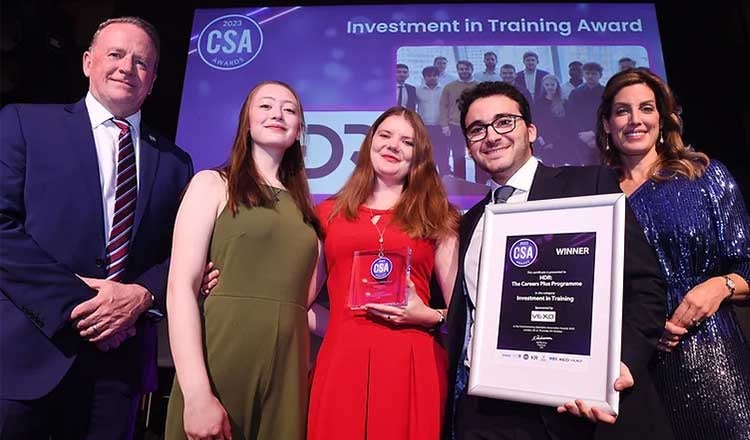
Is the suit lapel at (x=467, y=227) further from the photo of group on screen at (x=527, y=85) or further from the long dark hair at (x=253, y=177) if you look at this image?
the photo of group on screen at (x=527, y=85)

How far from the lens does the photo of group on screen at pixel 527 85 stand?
3.22 meters

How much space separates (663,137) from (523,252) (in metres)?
1.06

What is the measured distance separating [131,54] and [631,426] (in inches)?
76.9

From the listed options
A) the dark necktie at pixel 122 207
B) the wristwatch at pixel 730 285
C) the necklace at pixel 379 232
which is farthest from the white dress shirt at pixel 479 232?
the dark necktie at pixel 122 207

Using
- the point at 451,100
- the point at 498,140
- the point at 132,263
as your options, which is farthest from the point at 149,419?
the point at 498,140

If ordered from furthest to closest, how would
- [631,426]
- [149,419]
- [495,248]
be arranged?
[149,419], [495,248], [631,426]

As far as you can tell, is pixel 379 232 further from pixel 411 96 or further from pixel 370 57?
pixel 370 57

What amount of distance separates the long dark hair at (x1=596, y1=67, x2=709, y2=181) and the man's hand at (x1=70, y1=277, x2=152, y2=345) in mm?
1768

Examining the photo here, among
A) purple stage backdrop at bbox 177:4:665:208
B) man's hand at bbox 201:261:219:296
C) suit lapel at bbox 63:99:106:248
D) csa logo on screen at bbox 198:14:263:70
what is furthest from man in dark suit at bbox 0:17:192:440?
csa logo on screen at bbox 198:14:263:70

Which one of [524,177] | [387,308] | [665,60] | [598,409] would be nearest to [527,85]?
[665,60]

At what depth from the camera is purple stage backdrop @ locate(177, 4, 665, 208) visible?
10.7 feet

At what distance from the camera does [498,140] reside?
1833 millimetres

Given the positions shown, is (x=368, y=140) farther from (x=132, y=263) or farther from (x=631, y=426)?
(x=631, y=426)

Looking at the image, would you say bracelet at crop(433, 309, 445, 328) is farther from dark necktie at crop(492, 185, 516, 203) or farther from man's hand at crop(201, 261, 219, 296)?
man's hand at crop(201, 261, 219, 296)
